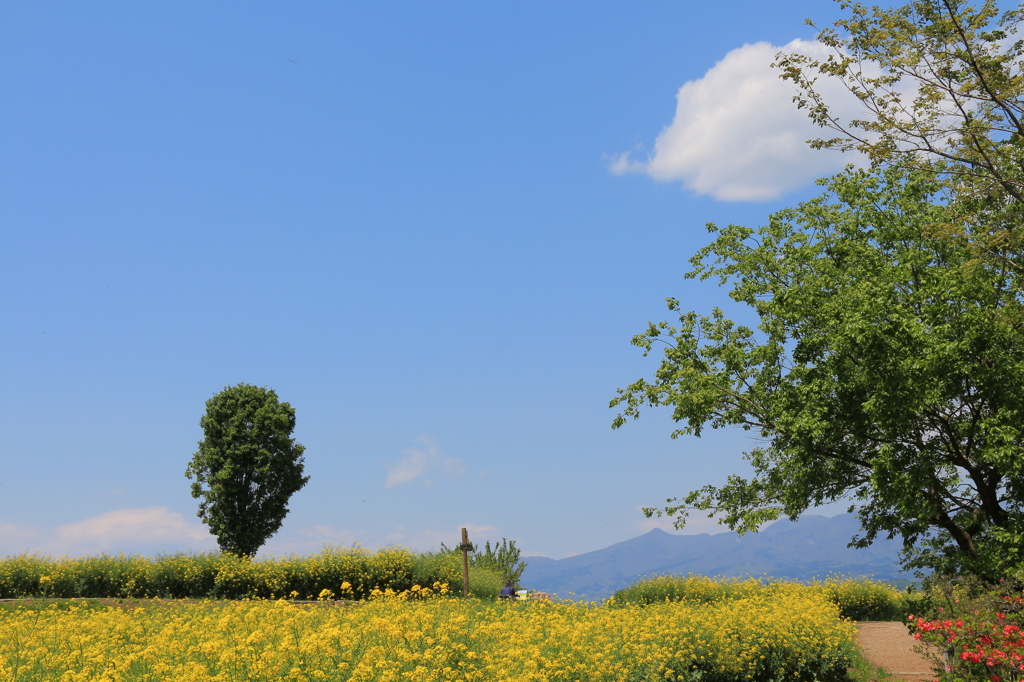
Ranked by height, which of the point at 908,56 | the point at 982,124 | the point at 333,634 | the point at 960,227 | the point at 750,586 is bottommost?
the point at 750,586

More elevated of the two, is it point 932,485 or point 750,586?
point 932,485

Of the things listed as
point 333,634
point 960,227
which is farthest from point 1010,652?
point 333,634

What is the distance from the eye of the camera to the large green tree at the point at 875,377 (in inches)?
598

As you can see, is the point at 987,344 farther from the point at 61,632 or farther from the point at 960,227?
the point at 61,632

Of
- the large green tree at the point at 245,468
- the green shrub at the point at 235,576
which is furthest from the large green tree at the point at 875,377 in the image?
the large green tree at the point at 245,468

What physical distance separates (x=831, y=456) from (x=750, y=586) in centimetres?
753

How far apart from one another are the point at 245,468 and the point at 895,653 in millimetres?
24971

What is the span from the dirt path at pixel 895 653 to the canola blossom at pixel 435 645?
7.88 feet

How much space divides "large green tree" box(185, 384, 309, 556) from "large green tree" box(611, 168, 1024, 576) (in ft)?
57.3

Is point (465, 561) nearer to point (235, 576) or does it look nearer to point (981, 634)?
point (235, 576)

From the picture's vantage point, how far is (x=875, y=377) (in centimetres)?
1545

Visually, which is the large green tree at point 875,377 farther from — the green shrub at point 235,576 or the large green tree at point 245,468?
the large green tree at point 245,468

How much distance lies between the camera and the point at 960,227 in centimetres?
1557

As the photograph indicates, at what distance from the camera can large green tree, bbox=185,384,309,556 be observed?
31.2 metres
